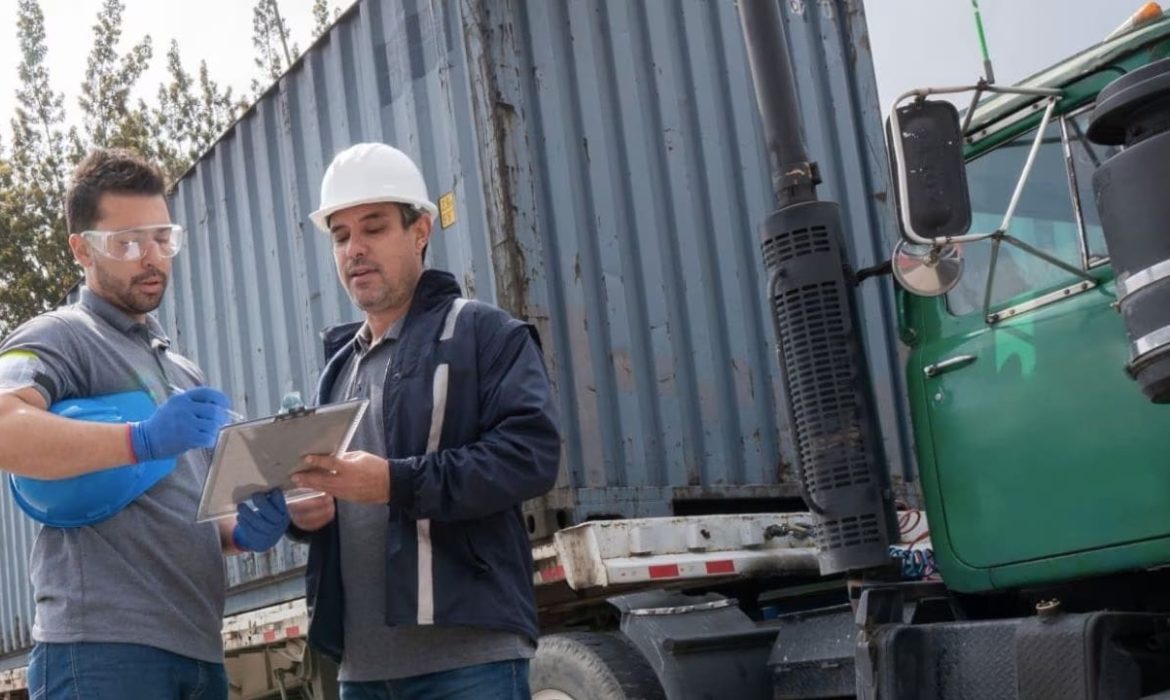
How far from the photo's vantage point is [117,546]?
2377 millimetres

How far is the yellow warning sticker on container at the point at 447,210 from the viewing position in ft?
15.1

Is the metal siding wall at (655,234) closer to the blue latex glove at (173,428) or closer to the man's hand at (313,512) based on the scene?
the man's hand at (313,512)

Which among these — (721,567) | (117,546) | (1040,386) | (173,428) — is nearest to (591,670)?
(721,567)

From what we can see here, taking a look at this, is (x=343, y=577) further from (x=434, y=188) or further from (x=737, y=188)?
(x=737, y=188)

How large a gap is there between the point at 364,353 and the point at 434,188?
2.15m

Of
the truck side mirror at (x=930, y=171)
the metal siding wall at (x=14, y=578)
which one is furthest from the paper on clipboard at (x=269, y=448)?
the metal siding wall at (x=14, y=578)

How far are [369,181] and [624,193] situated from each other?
2.26 meters

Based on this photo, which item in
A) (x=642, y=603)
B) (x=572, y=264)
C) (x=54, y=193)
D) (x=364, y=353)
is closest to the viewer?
(x=364, y=353)

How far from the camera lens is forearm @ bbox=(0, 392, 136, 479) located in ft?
7.26

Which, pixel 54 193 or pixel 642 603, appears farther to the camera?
pixel 54 193

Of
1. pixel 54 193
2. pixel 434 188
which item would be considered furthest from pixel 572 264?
pixel 54 193

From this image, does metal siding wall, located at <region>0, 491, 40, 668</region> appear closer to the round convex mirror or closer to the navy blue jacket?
the navy blue jacket

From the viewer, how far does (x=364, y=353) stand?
2.66 m

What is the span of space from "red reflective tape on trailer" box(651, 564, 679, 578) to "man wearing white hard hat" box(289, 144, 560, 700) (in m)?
1.48
